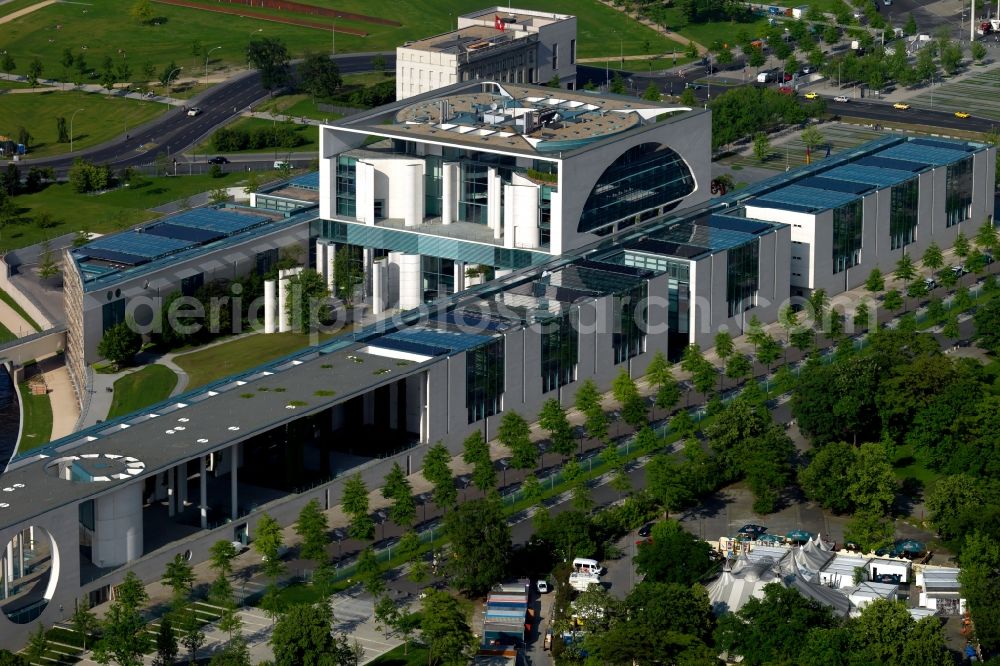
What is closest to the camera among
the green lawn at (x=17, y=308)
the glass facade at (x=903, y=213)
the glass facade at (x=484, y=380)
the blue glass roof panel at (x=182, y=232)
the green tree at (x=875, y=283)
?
the glass facade at (x=484, y=380)

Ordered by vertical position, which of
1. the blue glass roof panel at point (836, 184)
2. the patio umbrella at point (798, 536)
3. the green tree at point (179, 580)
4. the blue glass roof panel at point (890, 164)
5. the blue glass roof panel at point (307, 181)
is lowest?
the patio umbrella at point (798, 536)

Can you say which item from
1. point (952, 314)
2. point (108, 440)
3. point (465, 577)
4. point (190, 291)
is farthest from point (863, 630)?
point (190, 291)

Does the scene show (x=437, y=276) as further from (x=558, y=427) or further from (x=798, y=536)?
(x=798, y=536)

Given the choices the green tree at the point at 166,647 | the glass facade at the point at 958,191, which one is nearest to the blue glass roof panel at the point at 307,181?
the glass facade at the point at 958,191

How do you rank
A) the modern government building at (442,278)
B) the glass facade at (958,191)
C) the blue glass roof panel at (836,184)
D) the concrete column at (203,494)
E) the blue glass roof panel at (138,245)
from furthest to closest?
the glass facade at (958,191) → the blue glass roof panel at (836,184) → the blue glass roof panel at (138,245) → the concrete column at (203,494) → the modern government building at (442,278)

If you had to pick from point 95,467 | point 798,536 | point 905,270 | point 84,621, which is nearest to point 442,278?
point 905,270

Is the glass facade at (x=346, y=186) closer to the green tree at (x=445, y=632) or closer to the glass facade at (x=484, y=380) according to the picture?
the glass facade at (x=484, y=380)

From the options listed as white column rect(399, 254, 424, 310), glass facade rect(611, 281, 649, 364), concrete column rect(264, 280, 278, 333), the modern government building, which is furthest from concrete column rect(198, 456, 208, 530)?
white column rect(399, 254, 424, 310)
